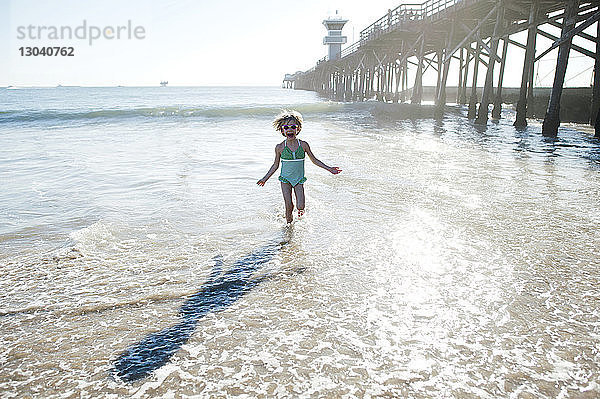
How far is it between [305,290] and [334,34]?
7810 centimetres

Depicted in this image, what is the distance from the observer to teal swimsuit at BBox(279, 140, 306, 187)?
389cm

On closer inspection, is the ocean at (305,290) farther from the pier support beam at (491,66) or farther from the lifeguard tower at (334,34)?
the lifeguard tower at (334,34)

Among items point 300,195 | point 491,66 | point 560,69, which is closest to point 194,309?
point 300,195

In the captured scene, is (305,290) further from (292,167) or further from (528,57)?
(528,57)

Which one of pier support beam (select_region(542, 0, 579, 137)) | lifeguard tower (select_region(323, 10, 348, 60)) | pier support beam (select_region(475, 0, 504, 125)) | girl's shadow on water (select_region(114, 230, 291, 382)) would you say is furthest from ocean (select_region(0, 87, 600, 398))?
lifeguard tower (select_region(323, 10, 348, 60))

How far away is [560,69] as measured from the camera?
35.3 ft

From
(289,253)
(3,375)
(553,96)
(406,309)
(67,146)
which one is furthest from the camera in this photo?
(553,96)

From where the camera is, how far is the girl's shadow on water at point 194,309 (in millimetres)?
1756

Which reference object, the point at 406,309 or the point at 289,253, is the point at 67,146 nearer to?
the point at 289,253

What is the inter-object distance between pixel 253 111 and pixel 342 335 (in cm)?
2310

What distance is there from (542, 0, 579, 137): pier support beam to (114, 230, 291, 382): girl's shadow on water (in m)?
10.6

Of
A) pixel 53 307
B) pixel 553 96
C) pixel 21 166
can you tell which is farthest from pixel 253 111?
pixel 53 307

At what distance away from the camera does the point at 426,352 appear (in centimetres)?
183

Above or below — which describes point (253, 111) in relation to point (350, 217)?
above
